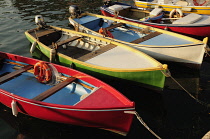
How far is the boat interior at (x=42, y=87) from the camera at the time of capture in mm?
9906

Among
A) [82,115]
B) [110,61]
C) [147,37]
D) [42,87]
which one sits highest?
[147,37]

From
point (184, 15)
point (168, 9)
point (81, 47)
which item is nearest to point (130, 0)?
point (168, 9)

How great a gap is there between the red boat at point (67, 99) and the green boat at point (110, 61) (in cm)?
152

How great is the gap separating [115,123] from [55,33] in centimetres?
1057

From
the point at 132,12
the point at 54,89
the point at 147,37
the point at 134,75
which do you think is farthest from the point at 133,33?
the point at 54,89

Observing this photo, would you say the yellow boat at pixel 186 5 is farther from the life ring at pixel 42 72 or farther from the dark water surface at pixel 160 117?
the life ring at pixel 42 72

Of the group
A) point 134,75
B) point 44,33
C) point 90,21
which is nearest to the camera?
point 134,75

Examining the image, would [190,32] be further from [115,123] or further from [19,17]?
[19,17]

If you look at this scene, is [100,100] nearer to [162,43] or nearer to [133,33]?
[162,43]

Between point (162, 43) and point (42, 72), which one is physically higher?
point (162, 43)

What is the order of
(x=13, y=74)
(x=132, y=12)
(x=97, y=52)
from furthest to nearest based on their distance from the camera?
1. (x=132, y=12)
2. (x=97, y=52)
3. (x=13, y=74)

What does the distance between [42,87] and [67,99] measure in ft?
6.63

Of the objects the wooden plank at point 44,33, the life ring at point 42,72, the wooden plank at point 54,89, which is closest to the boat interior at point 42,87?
the wooden plank at point 54,89

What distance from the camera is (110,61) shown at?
11.8 metres
